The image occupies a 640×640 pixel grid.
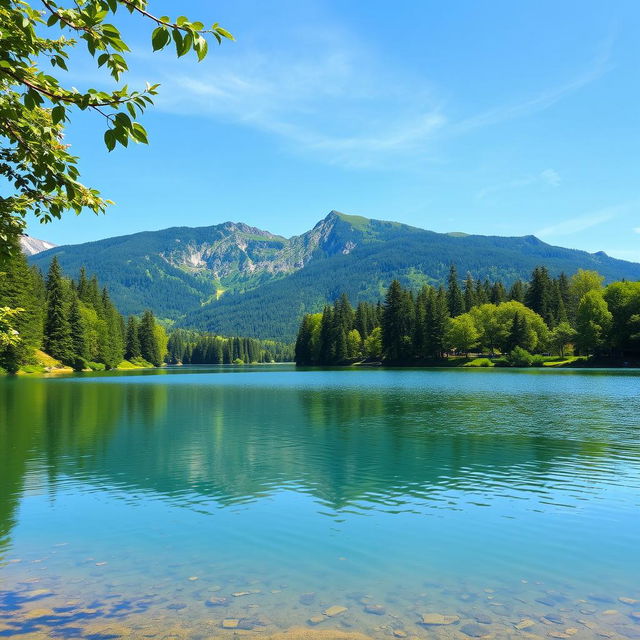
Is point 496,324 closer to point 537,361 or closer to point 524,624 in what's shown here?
point 537,361

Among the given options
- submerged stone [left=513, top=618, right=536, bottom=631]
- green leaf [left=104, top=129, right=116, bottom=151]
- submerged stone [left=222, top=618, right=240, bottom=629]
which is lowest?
submerged stone [left=513, top=618, right=536, bottom=631]

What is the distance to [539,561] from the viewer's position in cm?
1165

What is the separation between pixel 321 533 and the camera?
13.6 m

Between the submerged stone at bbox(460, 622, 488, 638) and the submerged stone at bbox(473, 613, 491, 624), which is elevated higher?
the submerged stone at bbox(460, 622, 488, 638)

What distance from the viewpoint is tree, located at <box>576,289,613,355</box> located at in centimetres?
11825

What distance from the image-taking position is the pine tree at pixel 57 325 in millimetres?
111188

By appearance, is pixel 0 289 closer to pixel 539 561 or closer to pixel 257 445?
pixel 257 445

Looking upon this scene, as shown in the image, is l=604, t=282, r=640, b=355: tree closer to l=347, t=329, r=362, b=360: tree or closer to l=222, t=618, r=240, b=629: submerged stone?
l=347, t=329, r=362, b=360: tree

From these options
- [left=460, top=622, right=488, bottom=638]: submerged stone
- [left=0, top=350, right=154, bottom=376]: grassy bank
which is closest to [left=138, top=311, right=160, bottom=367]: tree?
[left=0, top=350, right=154, bottom=376]: grassy bank

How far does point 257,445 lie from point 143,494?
31.6ft

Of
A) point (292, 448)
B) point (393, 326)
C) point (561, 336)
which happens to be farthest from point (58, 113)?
point (393, 326)

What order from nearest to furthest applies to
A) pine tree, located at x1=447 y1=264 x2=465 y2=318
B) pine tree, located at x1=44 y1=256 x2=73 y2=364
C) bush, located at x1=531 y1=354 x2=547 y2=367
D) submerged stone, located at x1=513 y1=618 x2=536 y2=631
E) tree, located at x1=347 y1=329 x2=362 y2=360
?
1. submerged stone, located at x1=513 y1=618 x2=536 y2=631
2. pine tree, located at x1=44 y1=256 x2=73 y2=364
3. bush, located at x1=531 y1=354 x2=547 y2=367
4. pine tree, located at x1=447 y1=264 x2=465 y2=318
5. tree, located at x1=347 y1=329 x2=362 y2=360

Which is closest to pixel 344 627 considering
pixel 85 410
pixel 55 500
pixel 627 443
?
pixel 55 500

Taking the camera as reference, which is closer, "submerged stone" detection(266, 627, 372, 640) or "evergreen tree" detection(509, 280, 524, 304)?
"submerged stone" detection(266, 627, 372, 640)
